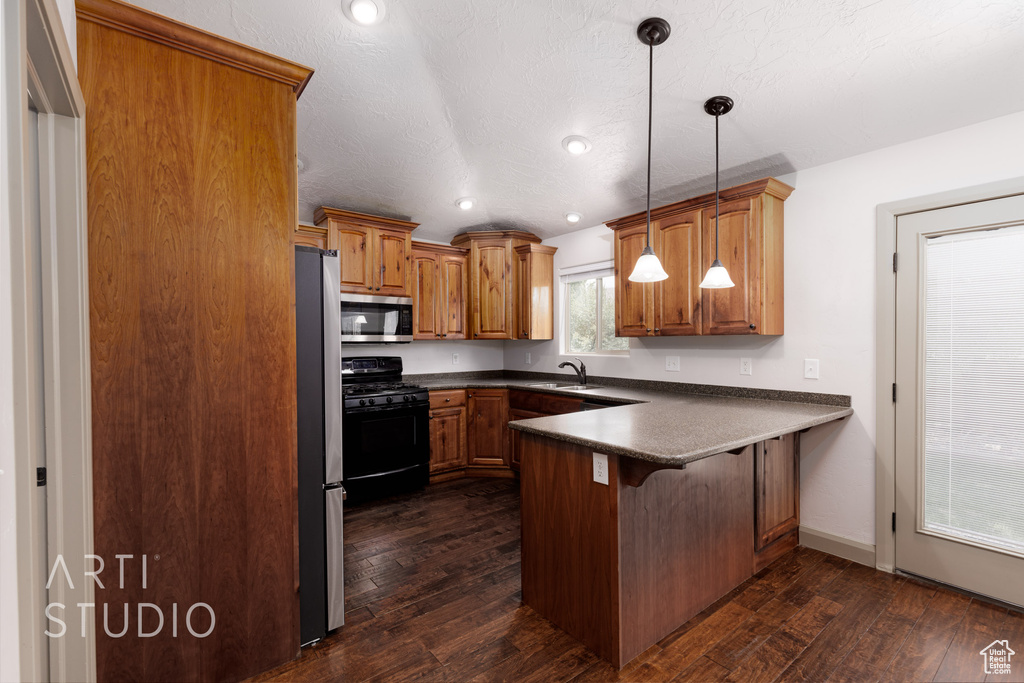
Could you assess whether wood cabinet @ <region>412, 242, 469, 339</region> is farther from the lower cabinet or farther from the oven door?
the lower cabinet

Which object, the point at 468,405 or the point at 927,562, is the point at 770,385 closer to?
the point at 927,562

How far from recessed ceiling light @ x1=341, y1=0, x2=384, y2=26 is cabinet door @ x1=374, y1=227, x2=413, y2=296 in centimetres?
240

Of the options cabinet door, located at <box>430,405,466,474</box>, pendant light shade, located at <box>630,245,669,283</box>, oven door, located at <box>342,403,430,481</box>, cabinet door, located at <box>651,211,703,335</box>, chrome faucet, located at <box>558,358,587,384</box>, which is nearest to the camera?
pendant light shade, located at <box>630,245,669,283</box>

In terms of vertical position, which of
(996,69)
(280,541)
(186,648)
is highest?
(996,69)

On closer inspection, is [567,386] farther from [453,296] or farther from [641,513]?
[641,513]

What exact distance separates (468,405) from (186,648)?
2.89 meters

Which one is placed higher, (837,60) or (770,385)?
(837,60)

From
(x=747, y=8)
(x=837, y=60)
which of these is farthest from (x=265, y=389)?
(x=837, y=60)

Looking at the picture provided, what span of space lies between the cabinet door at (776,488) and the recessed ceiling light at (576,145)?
1878mm

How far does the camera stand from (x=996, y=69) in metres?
1.88

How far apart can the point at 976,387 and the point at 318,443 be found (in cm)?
313

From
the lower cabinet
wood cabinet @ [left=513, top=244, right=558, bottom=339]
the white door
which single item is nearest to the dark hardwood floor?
the lower cabinet

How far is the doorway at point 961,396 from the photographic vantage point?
7.24 ft

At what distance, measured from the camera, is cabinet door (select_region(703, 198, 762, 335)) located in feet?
9.29
